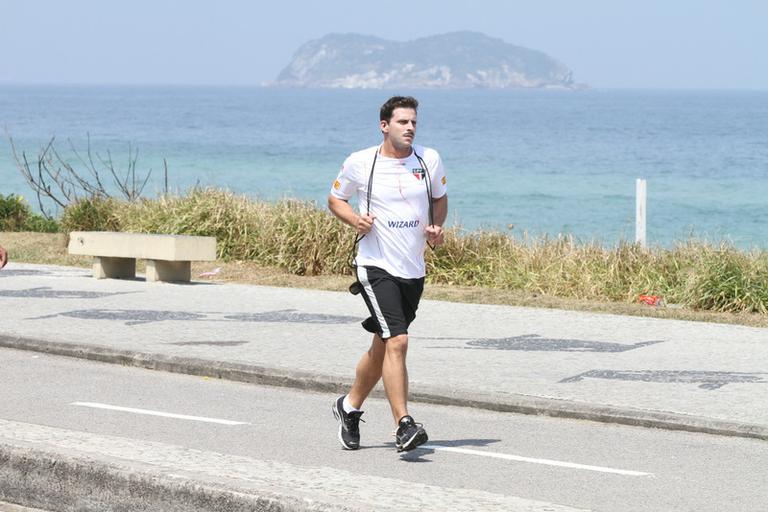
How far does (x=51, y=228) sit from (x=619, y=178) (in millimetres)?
44424

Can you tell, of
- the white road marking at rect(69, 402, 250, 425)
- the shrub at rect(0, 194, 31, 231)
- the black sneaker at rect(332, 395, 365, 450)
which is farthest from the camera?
the shrub at rect(0, 194, 31, 231)

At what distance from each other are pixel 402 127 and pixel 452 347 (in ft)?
14.0

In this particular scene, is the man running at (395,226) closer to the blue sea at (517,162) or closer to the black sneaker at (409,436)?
the black sneaker at (409,436)

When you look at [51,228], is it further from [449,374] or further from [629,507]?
[629,507]

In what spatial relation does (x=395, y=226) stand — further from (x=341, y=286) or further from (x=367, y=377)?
(x=341, y=286)

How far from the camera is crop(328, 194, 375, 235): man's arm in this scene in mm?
7828

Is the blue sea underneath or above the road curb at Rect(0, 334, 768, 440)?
underneath

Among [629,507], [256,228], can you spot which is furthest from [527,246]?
[629,507]

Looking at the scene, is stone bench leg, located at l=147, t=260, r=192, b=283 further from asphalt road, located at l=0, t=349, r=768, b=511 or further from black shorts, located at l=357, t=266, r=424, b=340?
black shorts, located at l=357, t=266, r=424, b=340

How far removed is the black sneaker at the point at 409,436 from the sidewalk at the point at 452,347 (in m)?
1.70

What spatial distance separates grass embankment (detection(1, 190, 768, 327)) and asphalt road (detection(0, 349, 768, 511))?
5.93 meters

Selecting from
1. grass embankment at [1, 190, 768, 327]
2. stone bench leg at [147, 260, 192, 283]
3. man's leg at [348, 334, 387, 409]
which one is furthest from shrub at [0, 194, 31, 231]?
man's leg at [348, 334, 387, 409]

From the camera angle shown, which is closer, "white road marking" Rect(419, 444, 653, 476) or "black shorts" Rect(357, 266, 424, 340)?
"white road marking" Rect(419, 444, 653, 476)

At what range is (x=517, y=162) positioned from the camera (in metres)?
75.9
